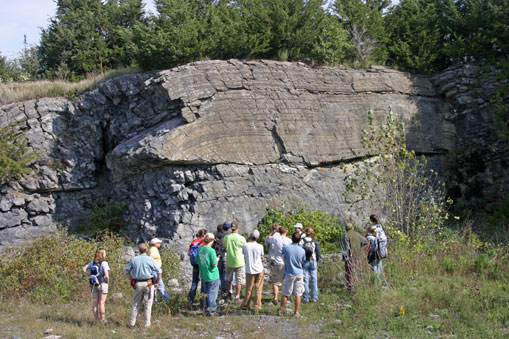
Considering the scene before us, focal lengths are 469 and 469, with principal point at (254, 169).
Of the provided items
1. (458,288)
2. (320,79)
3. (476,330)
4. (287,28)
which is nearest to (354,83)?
(320,79)

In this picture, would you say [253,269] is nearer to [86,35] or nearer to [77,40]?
[86,35]

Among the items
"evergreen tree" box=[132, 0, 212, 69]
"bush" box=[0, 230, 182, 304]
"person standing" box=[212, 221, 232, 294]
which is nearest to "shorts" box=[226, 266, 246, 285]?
"person standing" box=[212, 221, 232, 294]

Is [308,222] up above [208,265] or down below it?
above

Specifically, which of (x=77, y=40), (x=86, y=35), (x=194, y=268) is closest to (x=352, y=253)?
(x=194, y=268)

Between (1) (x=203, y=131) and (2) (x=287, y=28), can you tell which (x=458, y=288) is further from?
(2) (x=287, y=28)

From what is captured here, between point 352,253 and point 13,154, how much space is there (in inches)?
406

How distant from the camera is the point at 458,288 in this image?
916cm

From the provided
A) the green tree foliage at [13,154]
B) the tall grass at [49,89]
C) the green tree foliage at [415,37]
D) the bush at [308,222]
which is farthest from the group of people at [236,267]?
the green tree foliage at [415,37]

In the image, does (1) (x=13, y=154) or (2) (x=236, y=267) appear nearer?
(2) (x=236, y=267)

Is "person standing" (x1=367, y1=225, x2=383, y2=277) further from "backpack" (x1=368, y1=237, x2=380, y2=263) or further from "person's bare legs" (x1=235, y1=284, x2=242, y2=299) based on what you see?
"person's bare legs" (x1=235, y1=284, x2=242, y2=299)

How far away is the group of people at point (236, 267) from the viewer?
7.77m

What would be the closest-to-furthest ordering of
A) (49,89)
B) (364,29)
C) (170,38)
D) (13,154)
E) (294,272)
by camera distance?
(294,272) → (13,154) → (170,38) → (49,89) → (364,29)

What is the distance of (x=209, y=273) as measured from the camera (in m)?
8.23

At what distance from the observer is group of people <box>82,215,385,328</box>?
7771mm
